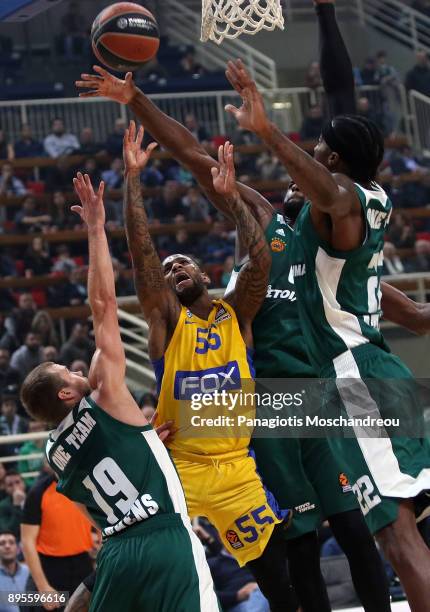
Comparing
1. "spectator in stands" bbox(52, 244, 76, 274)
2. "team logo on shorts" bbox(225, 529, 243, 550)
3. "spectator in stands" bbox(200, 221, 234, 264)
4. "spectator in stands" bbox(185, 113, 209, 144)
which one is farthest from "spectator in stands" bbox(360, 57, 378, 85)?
"team logo on shorts" bbox(225, 529, 243, 550)

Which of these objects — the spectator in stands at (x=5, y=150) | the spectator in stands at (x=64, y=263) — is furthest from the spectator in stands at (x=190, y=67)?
the spectator in stands at (x=64, y=263)

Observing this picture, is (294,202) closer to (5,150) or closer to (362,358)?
(362,358)

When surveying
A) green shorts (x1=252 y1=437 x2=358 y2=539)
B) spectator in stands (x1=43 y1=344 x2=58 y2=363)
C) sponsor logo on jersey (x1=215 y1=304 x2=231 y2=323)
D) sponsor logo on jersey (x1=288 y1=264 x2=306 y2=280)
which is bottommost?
spectator in stands (x1=43 y1=344 x2=58 y2=363)

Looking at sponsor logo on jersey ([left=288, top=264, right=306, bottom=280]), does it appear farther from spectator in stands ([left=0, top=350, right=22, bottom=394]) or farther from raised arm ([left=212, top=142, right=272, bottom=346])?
spectator in stands ([left=0, top=350, right=22, bottom=394])

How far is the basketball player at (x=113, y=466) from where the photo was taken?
4.22m

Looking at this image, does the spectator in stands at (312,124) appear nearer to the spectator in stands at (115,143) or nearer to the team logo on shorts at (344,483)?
A: the spectator in stands at (115,143)

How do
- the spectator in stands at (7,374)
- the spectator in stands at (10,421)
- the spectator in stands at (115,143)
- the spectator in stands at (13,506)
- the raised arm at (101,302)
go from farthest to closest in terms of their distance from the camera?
the spectator in stands at (115,143) → the spectator in stands at (7,374) → the spectator in stands at (10,421) → the spectator in stands at (13,506) → the raised arm at (101,302)

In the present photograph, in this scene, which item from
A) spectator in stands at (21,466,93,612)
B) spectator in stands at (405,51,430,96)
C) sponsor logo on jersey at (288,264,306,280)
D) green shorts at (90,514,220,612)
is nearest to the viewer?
green shorts at (90,514,220,612)

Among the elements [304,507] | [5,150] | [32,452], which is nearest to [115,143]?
[5,150]

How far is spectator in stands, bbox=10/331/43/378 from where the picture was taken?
40.5ft

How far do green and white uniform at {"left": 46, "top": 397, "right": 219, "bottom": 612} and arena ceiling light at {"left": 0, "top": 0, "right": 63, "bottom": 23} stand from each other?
2401 millimetres

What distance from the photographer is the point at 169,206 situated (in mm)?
15820

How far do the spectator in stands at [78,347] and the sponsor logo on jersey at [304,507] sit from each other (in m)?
7.31

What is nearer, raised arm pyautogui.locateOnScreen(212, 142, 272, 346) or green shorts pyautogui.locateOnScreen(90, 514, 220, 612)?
green shorts pyautogui.locateOnScreen(90, 514, 220, 612)
